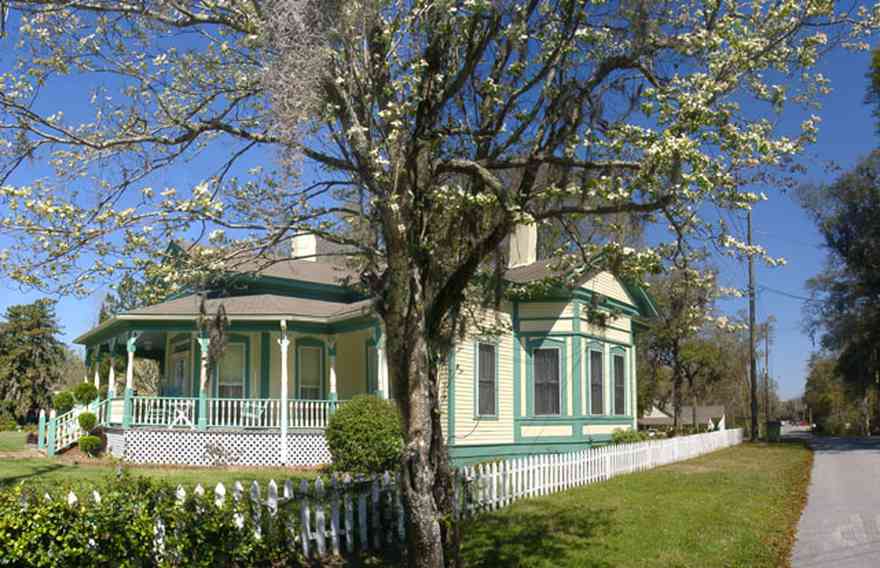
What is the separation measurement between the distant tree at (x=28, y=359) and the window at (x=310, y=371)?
2825cm

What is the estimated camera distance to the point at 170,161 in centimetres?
902

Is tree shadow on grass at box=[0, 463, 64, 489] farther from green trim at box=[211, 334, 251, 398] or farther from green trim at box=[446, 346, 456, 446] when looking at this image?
green trim at box=[446, 346, 456, 446]

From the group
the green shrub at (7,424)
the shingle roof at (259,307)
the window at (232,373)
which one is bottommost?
the green shrub at (7,424)

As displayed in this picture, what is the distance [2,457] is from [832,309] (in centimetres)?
Result: 3478

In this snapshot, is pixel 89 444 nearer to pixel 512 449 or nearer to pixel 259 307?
pixel 259 307

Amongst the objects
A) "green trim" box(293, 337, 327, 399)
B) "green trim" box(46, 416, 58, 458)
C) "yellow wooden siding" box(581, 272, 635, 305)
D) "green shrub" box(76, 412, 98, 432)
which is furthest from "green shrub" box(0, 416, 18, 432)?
"yellow wooden siding" box(581, 272, 635, 305)

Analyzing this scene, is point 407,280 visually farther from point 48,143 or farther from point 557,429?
point 557,429

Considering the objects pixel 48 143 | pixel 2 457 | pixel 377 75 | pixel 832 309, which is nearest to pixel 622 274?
pixel 377 75

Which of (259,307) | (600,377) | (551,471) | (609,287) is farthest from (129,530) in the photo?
(609,287)

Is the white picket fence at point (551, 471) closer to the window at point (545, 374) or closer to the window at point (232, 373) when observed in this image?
the window at point (545, 374)

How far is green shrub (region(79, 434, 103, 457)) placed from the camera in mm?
20203

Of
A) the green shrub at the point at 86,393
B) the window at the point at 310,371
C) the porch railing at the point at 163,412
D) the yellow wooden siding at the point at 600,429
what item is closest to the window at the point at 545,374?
the yellow wooden siding at the point at 600,429

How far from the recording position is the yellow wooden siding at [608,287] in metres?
22.6

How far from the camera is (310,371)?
22656 mm
